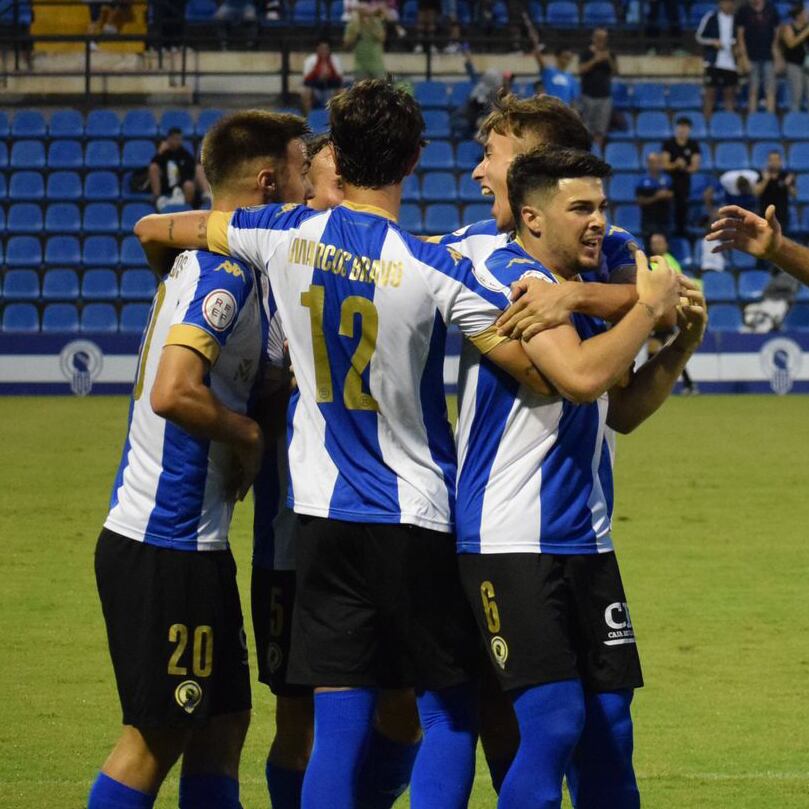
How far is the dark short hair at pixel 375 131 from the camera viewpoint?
3865 millimetres

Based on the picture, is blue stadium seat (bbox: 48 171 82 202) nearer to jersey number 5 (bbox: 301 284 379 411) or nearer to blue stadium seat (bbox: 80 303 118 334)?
blue stadium seat (bbox: 80 303 118 334)

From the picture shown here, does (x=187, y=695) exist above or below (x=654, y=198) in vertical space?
below

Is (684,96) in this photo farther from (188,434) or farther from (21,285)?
(188,434)

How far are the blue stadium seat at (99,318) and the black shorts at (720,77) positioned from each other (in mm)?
9839

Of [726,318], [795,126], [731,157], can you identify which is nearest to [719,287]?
[726,318]

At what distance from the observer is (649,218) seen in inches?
878

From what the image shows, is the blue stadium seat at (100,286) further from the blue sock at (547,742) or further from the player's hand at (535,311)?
the blue sock at (547,742)

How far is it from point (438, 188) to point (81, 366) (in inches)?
244

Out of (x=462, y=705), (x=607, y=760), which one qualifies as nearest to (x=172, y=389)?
(x=462, y=705)

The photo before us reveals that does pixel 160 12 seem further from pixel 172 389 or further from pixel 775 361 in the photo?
pixel 172 389

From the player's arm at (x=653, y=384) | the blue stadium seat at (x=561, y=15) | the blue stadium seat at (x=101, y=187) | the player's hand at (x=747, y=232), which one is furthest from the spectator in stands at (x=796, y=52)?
the player's arm at (x=653, y=384)

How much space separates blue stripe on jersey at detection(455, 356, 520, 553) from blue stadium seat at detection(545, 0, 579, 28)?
75.9 ft

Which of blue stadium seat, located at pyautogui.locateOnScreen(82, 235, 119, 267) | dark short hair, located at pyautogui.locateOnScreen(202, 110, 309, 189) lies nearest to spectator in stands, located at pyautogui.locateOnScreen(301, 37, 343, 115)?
blue stadium seat, located at pyautogui.locateOnScreen(82, 235, 119, 267)

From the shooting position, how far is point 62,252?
22562 millimetres
